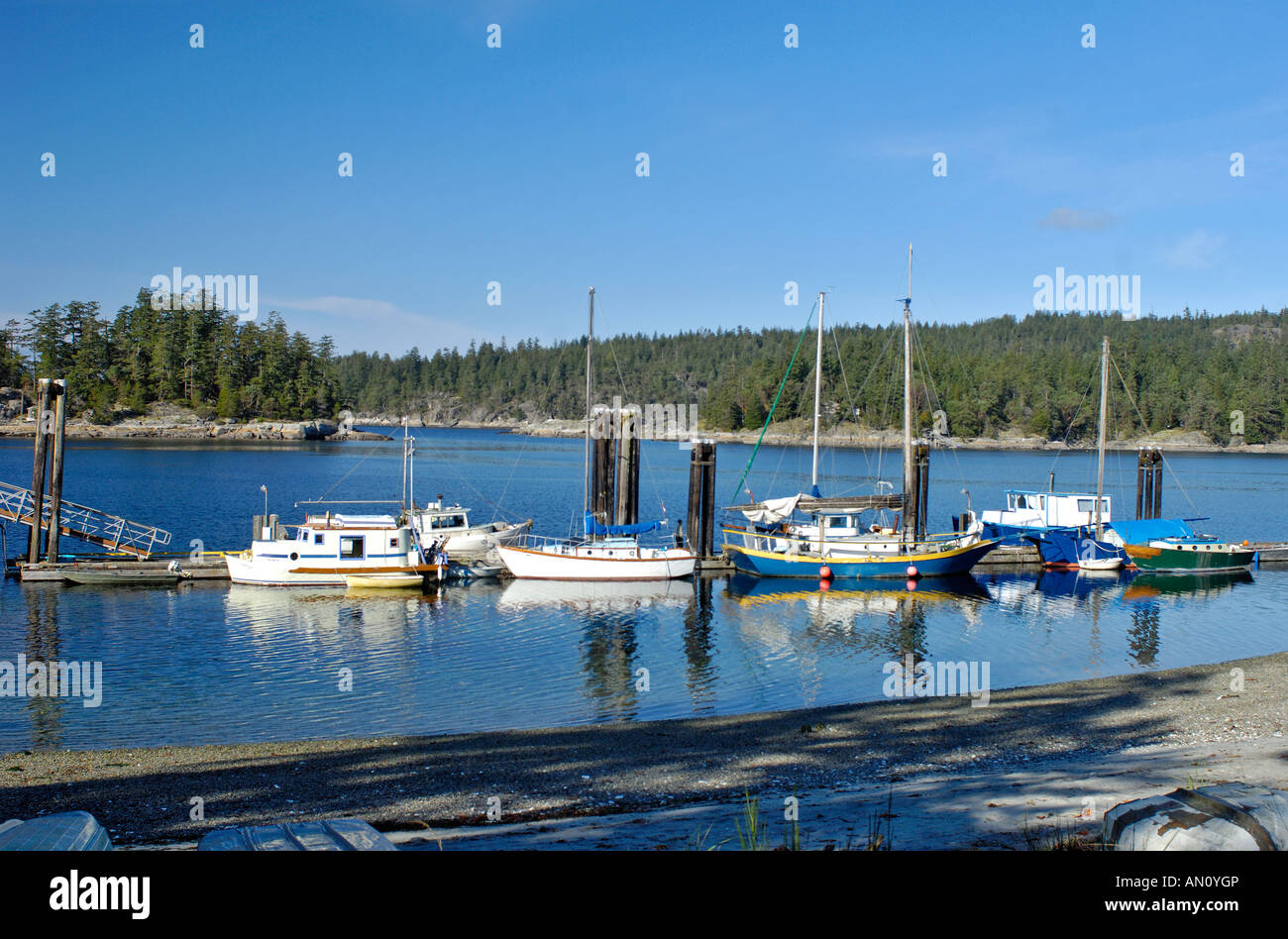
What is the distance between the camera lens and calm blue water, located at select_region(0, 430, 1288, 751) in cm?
1905

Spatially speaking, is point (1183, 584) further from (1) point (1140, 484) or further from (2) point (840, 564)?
(2) point (840, 564)

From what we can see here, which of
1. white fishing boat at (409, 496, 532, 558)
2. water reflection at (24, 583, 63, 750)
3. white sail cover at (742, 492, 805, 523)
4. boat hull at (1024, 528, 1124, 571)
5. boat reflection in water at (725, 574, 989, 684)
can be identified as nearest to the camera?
water reflection at (24, 583, 63, 750)

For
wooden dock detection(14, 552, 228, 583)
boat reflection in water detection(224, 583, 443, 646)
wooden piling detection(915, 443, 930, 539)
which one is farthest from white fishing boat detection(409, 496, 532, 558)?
wooden piling detection(915, 443, 930, 539)

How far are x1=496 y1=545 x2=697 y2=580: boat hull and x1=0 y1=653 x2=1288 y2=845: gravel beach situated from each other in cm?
1752

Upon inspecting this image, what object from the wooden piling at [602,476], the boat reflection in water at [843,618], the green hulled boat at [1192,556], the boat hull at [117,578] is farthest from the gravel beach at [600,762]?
the green hulled boat at [1192,556]

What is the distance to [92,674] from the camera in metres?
21.2

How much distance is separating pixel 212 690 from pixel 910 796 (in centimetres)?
1606

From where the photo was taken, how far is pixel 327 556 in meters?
33.2

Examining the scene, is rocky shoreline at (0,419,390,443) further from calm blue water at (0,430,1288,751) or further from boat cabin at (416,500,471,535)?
calm blue water at (0,430,1288,751)
